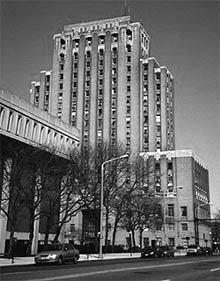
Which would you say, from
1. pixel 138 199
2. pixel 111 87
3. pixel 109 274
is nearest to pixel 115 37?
pixel 111 87

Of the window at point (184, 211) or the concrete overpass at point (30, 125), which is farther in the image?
the window at point (184, 211)

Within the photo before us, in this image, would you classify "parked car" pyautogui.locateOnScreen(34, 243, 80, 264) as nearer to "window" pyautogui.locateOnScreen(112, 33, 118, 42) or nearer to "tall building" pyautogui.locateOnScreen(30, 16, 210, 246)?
"tall building" pyautogui.locateOnScreen(30, 16, 210, 246)

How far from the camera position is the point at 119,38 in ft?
406

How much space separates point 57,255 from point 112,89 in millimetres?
96545

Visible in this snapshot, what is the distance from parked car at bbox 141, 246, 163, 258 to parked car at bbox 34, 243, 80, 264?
18121mm

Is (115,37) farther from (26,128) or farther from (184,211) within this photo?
(26,128)

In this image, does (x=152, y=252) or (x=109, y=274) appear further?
(x=152, y=252)

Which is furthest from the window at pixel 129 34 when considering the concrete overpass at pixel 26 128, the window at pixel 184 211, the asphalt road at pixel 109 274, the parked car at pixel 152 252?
the asphalt road at pixel 109 274

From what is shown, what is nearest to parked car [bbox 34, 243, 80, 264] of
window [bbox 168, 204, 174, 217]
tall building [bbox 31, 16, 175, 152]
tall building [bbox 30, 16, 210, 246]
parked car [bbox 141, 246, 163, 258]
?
parked car [bbox 141, 246, 163, 258]

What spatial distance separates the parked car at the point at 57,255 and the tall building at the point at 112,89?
80.3 metres

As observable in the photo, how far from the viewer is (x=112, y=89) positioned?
12162cm

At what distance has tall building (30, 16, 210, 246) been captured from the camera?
117 m

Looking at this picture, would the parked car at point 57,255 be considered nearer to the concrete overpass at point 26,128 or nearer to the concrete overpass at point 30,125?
the concrete overpass at point 26,128

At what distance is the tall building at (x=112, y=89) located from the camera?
117 meters
